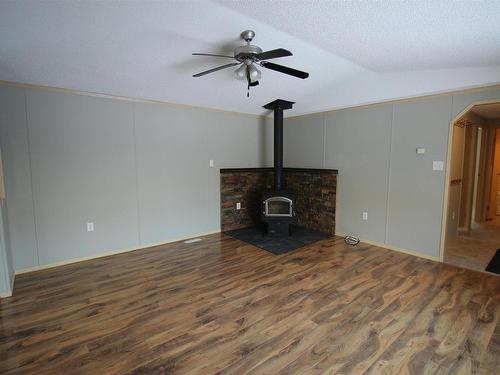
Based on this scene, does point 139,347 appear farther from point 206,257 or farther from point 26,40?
point 26,40

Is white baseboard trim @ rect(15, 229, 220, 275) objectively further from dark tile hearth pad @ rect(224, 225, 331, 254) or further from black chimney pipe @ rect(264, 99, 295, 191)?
black chimney pipe @ rect(264, 99, 295, 191)

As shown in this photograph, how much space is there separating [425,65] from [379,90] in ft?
2.33

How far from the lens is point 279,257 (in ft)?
11.4

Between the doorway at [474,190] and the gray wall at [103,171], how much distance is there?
3553 mm

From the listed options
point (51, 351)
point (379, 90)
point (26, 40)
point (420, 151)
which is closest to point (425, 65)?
point (379, 90)

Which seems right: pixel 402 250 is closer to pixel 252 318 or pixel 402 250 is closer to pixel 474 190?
pixel 252 318

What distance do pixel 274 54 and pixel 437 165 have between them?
2562 millimetres

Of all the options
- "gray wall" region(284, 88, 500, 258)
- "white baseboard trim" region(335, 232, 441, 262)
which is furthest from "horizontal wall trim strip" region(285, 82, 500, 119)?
"white baseboard trim" region(335, 232, 441, 262)

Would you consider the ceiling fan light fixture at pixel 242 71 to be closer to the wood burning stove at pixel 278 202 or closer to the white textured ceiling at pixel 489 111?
the wood burning stove at pixel 278 202

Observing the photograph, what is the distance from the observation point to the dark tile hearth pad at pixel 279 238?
3.82 m

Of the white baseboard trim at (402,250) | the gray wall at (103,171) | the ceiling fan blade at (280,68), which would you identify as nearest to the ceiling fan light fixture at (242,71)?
the ceiling fan blade at (280,68)

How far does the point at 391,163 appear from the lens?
371 cm

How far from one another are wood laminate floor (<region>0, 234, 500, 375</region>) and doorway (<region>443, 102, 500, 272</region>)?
913 mm

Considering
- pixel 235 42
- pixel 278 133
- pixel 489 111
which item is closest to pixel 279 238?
pixel 278 133
